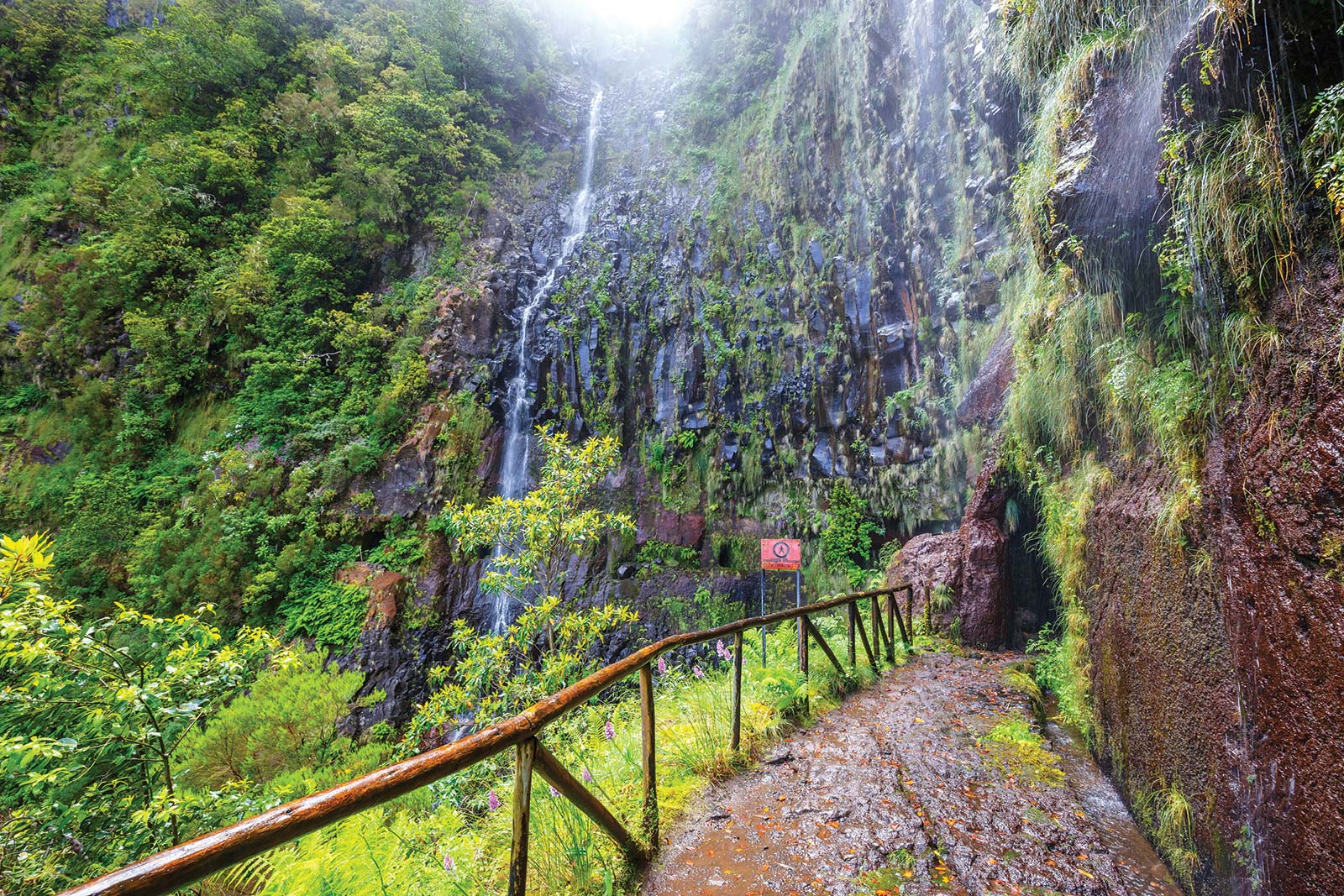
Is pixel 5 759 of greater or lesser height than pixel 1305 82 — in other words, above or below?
below

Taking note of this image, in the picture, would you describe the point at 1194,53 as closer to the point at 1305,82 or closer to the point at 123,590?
the point at 1305,82

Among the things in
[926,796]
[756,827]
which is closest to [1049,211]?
[926,796]

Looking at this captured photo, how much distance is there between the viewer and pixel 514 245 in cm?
1645

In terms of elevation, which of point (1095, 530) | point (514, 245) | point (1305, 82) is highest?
point (514, 245)

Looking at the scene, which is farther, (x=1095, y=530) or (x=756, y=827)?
(x=1095, y=530)

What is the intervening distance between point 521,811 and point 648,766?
1.08 m

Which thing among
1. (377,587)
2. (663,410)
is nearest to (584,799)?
(377,587)

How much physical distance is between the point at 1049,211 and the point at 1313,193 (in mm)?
2385

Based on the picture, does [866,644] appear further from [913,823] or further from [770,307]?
[770,307]

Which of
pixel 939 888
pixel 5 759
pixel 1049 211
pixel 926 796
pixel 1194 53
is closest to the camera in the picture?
pixel 939 888

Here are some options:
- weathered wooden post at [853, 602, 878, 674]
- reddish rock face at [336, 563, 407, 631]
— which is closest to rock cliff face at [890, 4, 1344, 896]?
weathered wooden post at [853, 602, 878, 674]

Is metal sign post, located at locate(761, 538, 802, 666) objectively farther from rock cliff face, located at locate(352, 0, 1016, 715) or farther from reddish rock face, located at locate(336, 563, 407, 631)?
reddish rock face, located at locate(336, 563, 407, 631)

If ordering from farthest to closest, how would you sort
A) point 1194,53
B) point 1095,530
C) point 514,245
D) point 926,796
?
point 514,245
point 1095,530
point 926,796
point 1194,53

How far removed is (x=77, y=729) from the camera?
2951 mm
